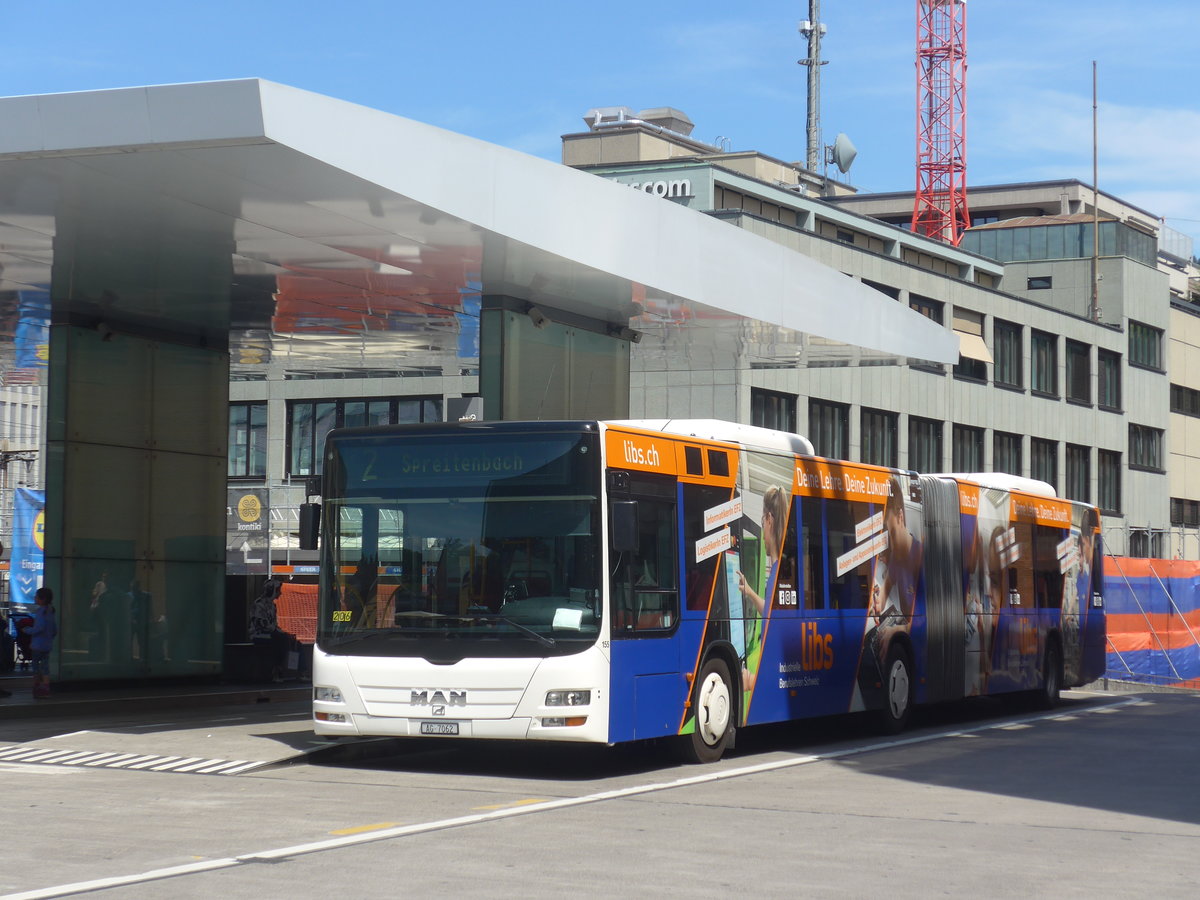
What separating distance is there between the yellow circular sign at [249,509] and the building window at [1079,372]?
28186 mm

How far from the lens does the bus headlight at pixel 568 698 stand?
13180 millimetres

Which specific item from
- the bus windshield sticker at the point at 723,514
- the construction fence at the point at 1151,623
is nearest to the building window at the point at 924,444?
the construction fence at the point at 1151,623

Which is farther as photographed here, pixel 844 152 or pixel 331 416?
pixel 844 152

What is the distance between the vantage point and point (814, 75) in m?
85.6

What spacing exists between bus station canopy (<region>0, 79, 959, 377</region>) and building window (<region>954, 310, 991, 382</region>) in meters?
27.5

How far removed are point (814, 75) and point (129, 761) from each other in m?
75.8

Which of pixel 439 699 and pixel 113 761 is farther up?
pixel 439 699

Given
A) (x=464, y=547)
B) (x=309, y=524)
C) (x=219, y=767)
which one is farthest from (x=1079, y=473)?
(x=219, y=767)

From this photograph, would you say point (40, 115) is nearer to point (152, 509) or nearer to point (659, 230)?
point (659, 230)

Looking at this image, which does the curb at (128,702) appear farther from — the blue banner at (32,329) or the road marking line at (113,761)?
the road marking line at (113,761)

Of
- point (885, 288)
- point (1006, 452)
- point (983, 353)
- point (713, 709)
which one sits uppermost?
point (885, 288)

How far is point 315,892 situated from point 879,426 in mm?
43125

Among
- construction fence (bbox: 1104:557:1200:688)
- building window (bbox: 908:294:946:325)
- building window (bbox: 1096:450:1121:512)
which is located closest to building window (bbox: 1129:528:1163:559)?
building window (bbox: 1096:450:1121:512)

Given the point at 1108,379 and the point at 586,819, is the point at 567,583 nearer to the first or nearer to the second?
the point at 586,819
